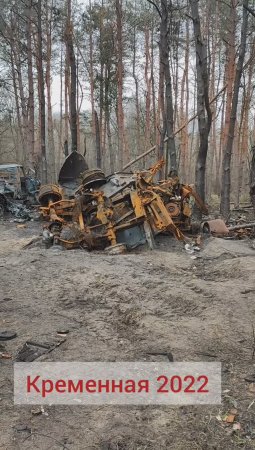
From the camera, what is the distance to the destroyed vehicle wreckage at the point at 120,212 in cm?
888

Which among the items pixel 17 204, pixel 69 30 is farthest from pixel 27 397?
pixel 69 30

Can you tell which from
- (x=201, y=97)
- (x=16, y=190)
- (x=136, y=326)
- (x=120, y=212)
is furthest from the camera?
(x=16, y=190)

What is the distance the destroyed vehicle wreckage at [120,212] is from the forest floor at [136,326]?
60 centimetres

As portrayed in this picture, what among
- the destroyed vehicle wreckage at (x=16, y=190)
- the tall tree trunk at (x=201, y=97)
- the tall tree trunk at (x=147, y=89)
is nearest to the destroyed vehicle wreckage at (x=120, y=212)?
the tall tree trunk at (x=201, y=97)

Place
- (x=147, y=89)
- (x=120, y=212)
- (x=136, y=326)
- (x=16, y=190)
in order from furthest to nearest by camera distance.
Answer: (x=147, y=89), (x=16, y=190), (x=120, y=212), (x=136, y=326)

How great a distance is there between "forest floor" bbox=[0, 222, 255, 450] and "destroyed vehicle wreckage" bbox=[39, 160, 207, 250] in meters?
0.60

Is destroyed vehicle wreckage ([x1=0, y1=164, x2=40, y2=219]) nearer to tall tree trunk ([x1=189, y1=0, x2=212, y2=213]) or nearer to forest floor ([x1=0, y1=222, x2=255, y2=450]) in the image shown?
tall tree trunk ([x1=189, y1=0, x2=212, y2=213])

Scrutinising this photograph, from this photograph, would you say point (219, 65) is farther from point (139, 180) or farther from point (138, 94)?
point (139, 180)

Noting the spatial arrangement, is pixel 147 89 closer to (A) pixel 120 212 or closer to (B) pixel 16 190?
(B) pixel 16 190

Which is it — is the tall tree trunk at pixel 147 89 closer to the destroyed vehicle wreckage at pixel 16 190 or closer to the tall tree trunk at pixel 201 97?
the destroyed vehicle wreckage at pixel 16 190

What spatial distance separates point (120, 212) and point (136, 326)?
4647mm

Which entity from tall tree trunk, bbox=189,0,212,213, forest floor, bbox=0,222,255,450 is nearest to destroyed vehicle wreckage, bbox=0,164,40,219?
tall tree trunk, bbox=189,0,212,213

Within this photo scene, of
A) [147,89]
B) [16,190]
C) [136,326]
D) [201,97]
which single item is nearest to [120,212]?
[201,97]

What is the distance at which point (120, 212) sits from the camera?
9.27 m
